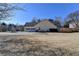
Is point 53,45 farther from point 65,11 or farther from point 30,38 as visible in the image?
point 65,11

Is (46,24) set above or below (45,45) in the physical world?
above

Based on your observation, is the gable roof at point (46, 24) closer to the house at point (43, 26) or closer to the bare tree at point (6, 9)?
the house at point (43, 26)

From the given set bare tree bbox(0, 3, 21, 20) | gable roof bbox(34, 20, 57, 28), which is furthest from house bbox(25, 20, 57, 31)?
bare tree bbox(0, 3, 21, 20)

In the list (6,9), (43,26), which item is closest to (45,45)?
(43,26)

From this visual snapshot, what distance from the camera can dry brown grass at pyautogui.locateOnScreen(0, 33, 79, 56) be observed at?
156 centimetres

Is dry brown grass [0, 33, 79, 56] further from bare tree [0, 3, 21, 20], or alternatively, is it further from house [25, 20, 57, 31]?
bare tree [0, 3, 21, 20]

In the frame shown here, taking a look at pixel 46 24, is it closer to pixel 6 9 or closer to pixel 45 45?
pixel 45 45

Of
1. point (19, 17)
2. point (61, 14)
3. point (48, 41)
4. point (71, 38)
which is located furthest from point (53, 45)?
point (19, 17)

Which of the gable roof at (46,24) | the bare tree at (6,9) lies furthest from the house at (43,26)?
the bare tree at (6,9)

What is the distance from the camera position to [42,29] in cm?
159

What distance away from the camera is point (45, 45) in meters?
1.57

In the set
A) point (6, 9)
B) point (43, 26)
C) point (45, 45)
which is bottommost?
point (45, 45)

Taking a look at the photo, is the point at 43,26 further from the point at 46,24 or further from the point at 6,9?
the point at 6,9

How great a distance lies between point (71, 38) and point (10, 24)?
2.13ft
